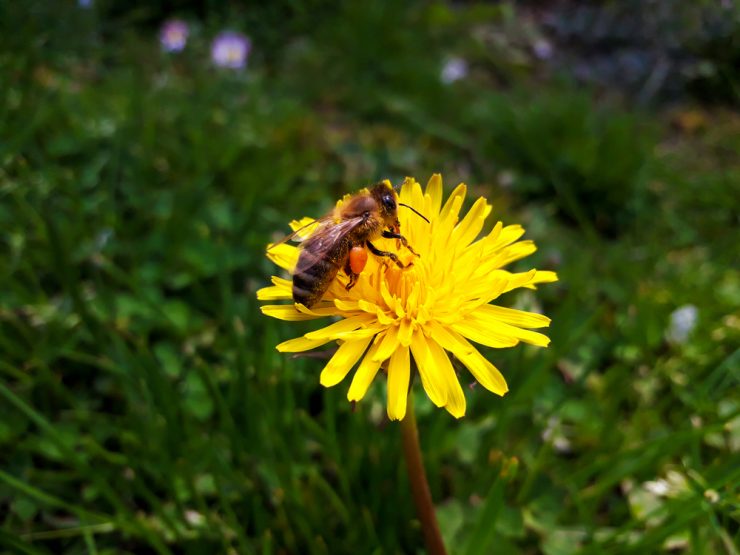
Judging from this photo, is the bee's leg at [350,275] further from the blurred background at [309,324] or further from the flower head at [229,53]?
the flower head at [229,53]

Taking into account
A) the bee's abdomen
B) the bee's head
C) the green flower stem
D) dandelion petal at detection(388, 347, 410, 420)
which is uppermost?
the bee's head

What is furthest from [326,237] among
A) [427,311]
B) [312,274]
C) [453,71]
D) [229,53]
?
[453,71]

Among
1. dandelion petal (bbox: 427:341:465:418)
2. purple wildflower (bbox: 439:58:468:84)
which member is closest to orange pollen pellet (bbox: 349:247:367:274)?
dandelion petal (bbox: 427:341:465:418)

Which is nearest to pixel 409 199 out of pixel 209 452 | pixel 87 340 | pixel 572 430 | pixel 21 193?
pixel 209 452

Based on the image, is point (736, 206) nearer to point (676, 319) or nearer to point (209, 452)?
point (676, 319)

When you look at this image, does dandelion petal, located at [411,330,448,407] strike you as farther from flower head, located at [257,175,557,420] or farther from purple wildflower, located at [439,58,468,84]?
purple wildflower, located at [439,58,468,84]

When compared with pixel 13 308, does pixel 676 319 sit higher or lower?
lower
